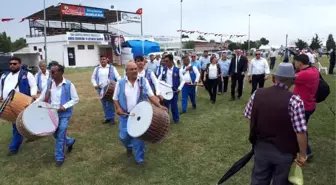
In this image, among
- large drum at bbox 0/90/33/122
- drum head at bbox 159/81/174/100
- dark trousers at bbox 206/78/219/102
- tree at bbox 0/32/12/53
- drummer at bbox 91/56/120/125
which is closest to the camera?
large drum at bbox 0/90/33/122

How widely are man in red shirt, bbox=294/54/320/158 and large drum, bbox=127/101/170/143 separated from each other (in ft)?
6.50

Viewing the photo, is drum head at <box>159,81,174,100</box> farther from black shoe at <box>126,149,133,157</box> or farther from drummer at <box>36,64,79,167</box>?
drummer at <box>36,64,79,167</box>

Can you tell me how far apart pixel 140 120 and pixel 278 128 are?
2043mm

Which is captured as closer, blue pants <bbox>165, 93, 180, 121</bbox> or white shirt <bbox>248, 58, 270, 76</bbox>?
blue pants <bbox>165, 93, 180, 121</bbox>

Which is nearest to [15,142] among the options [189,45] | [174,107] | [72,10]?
[174,107]

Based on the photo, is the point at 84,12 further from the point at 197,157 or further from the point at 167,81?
the point at 197,157

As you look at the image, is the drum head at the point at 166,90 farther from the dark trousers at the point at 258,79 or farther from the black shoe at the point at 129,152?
the dark trousers at the point at 258,79

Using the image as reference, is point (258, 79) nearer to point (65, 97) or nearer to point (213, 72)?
point (213, 72)

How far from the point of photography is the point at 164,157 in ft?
16.8

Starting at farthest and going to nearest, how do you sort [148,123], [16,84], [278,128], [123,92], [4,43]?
[4,43], [16,84], [123,92], [148,123], [278,128]

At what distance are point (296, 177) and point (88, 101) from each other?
29.9 ft

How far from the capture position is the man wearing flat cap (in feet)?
8.79

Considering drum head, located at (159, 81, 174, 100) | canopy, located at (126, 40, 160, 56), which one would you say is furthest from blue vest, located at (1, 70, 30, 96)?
canopy, located at (126, 40, 160, 56)

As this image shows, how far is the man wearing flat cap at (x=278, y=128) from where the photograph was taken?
2.68 m
